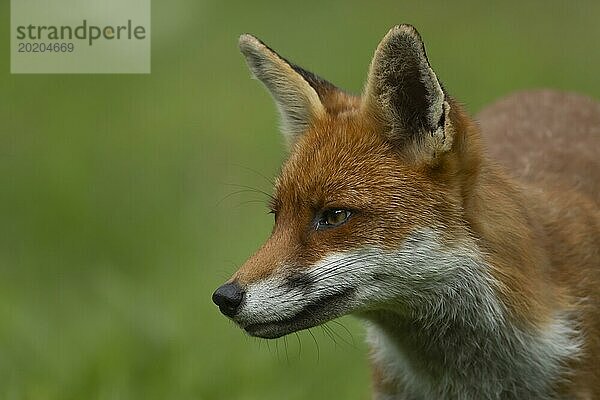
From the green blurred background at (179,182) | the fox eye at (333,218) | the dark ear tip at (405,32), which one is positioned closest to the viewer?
the dark ear tip at (405,32)

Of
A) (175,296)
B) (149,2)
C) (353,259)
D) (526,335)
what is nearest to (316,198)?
(353,259)

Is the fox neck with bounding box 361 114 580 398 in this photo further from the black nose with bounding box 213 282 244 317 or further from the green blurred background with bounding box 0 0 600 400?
the green blurred background with bounding box 0 0 600 400

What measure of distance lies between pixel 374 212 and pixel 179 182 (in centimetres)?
763

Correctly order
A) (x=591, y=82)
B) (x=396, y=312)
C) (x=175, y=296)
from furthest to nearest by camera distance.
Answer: (x=591, y=82)
(x=175, y=296)
(x=396, y=312)

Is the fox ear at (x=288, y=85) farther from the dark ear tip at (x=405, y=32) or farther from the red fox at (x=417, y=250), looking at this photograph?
the dark ear tip at (x=405, y=32)

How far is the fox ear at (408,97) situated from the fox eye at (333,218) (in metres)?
0.53

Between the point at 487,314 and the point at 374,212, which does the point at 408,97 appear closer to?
the point at 374,212

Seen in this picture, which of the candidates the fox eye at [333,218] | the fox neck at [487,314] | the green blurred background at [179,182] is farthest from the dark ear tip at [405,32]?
the green blurred background at [179,182]

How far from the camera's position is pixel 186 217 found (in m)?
13.6

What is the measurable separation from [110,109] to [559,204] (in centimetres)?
874

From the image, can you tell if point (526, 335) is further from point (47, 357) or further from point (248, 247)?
point (248, 247)

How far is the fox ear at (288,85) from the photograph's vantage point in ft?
24.8

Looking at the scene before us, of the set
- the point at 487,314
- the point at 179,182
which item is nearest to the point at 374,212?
the point at 487,314

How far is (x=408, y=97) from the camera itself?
22.9 feet
